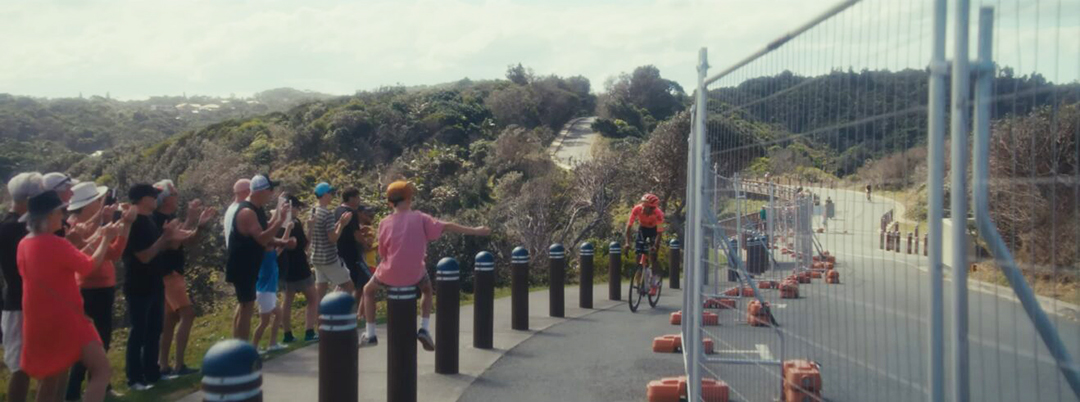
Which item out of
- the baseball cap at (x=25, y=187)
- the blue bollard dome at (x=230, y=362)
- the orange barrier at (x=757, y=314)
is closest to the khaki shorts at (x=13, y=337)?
the baseball cap at (x=25, y=187)

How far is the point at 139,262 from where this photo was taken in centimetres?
764

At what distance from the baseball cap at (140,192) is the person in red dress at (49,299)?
6.12 feet

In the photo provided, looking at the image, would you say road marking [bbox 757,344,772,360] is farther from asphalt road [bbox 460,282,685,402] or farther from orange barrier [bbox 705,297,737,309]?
asphalt road [bbox 460,282,685,402]

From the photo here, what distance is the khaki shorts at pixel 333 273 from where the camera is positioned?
415 inches

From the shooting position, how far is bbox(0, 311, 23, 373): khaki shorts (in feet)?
19.8

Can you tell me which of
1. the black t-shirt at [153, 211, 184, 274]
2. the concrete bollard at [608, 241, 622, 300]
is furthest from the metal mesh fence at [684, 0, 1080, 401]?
the concrete bollard at [608, 241, 622, 300]

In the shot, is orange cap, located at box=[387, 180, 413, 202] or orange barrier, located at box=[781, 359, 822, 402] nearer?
orange barrier, located at box=[781, 359, 822, 402]

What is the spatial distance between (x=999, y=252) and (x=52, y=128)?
276 ft

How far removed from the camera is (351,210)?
10773 millimetres

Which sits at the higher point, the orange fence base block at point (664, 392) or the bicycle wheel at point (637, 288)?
the bicycle wheel at point (637, 288)

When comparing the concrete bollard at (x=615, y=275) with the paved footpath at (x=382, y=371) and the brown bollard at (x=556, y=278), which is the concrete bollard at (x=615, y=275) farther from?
the paved footpath at (x=382, y=371)

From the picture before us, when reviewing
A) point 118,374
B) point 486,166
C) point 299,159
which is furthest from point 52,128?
point 118,374

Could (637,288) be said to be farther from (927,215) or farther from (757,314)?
(927,215)

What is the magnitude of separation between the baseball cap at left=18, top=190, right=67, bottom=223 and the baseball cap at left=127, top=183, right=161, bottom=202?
1.87 meters
